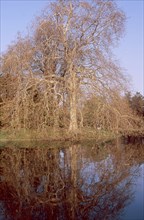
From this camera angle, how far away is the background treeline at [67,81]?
66.2ft

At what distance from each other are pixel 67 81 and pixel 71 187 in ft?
46.6

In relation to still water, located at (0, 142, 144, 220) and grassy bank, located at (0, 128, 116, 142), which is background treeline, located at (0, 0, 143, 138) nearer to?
grassy bank, located at (0, 128, 116, 142)

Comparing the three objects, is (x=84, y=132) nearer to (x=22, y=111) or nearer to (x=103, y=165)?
(x=22, y=111)

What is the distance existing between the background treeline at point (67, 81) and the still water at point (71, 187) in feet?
21.1

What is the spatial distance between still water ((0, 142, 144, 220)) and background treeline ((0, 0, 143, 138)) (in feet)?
21.1

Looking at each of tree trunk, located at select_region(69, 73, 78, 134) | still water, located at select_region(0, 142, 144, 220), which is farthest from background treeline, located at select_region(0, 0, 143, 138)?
still water, located at select_region(0, 142, 144, 220)

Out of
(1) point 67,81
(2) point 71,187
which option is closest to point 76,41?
(1) point 67,81

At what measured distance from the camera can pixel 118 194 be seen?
799cm

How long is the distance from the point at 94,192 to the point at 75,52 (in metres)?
15.4

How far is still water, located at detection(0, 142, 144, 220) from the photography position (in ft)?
→ 21.9

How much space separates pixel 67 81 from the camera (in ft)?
72.9

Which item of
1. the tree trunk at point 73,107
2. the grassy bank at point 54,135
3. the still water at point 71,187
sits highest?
the tree trunk at point 73,107

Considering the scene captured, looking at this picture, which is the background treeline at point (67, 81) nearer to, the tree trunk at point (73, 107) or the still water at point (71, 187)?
the tree trunk at point (73, 107)

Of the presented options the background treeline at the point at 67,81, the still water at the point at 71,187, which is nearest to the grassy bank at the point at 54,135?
the background treeline at the point at 67,81
